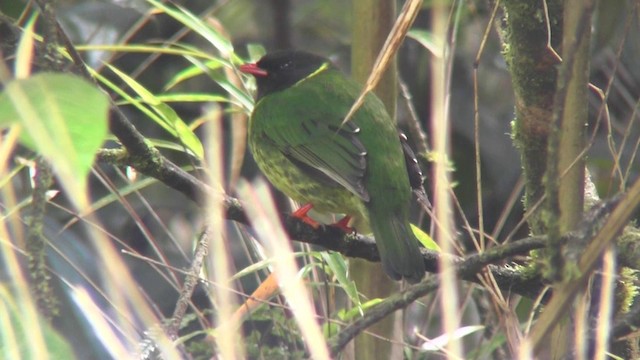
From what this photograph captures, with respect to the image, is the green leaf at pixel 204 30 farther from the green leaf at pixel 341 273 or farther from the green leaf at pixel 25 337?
the green leaf at pixel 25 337

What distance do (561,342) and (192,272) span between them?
2.56 feet

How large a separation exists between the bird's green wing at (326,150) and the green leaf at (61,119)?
1.84 metres

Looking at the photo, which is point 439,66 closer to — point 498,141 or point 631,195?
point 631,195

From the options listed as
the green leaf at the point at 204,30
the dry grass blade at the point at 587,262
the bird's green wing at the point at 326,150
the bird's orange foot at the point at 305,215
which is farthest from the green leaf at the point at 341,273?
the dry grass blade at the point at 587,262

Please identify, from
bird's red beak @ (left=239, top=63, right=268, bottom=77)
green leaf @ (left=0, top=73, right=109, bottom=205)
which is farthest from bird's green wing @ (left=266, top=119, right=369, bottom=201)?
green leaf @ (left=0, top=73, right=109, bottom=205)

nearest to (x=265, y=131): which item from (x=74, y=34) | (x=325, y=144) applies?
(x=325, y=144)

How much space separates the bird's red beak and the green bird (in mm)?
164

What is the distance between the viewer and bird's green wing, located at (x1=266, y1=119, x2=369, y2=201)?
9.27ft

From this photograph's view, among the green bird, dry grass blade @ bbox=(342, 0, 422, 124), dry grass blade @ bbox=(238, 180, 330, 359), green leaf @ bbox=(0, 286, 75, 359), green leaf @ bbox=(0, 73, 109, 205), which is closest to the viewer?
green leaf @ bbox=(0, 73, 109, 205)

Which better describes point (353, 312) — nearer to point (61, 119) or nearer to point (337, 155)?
point (337, 155)

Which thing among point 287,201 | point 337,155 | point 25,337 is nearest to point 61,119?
point 25,337

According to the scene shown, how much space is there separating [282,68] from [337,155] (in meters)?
0.91

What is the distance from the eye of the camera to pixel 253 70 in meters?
3.60

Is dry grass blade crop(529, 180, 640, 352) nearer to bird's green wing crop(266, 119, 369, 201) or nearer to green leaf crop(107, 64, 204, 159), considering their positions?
green leaf crop(107, 64, 204, 159)
